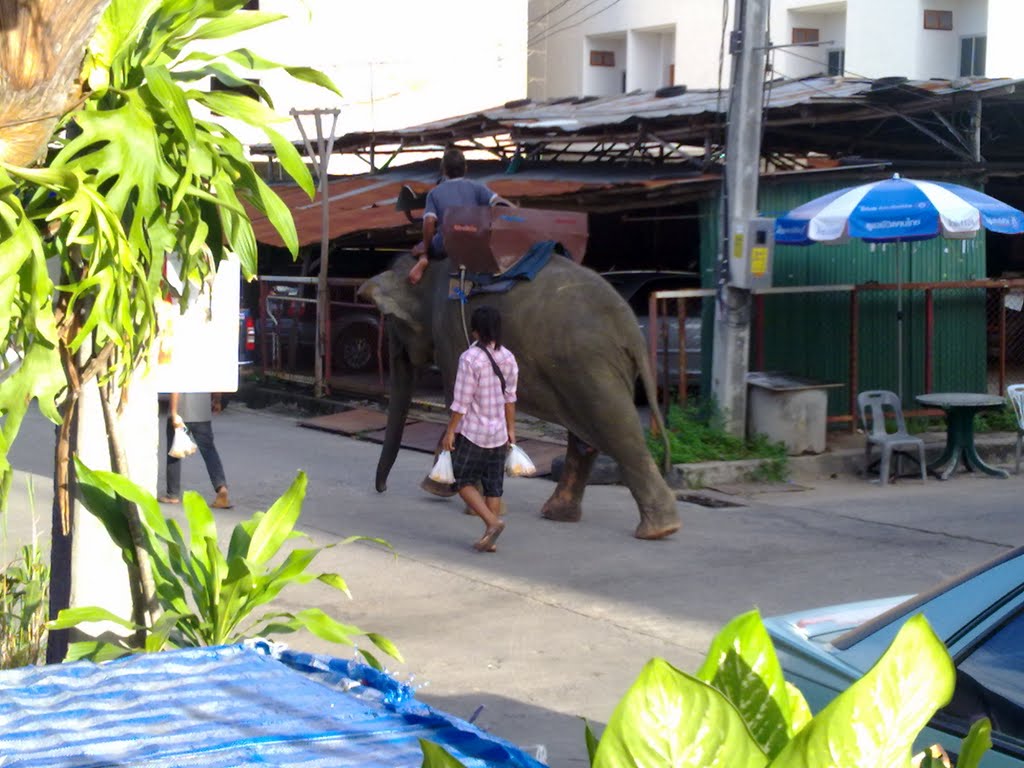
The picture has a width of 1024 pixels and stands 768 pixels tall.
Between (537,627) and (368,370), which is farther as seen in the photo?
(368,370)

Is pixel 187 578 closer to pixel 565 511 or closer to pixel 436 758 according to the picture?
pixel 436 758

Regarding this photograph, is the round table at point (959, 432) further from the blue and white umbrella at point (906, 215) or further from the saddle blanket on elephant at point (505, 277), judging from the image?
the saddle blanket on elephant at point (505, 277)

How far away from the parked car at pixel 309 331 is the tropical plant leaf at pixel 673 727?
15774 millimetres

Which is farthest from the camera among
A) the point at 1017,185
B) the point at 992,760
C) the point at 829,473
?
the point at 1017,185

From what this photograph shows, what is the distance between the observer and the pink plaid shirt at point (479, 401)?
30.0 feet

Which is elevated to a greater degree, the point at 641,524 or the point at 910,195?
the point at 910,195

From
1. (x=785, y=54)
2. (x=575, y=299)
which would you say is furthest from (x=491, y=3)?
(x=575, y=299)

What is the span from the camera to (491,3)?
3117cm

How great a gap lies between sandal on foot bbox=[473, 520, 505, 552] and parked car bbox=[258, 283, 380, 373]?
8.28 m

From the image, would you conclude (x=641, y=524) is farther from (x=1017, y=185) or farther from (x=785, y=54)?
(x=785, y=54)

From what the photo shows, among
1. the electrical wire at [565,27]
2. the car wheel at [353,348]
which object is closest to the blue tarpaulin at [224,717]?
the car wheel at [353,348]

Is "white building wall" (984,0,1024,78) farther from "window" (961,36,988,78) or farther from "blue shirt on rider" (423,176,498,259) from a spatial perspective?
"blue shirt on rider" (423,176,498,259)

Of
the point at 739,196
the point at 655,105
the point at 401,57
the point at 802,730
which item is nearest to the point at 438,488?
the point at 739,196

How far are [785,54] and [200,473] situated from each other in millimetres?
17779
